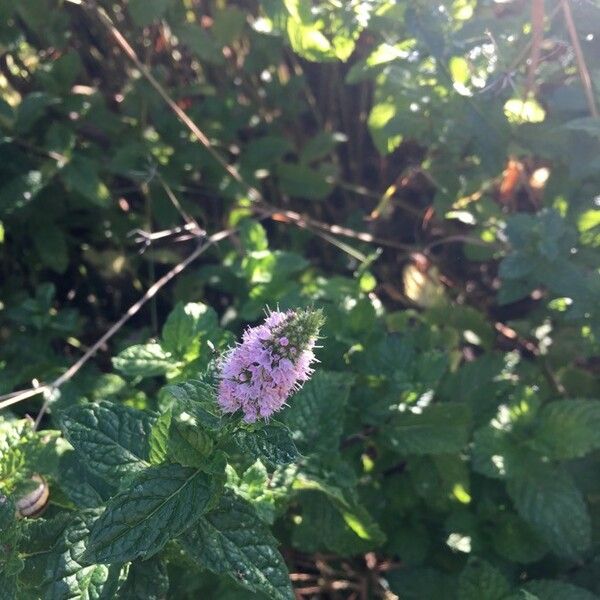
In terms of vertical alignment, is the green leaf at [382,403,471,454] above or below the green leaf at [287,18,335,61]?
below

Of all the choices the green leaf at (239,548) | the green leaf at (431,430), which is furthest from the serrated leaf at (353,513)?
the green leaf at (239,548)

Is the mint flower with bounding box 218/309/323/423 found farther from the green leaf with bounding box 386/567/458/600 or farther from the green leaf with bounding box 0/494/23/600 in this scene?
the green leaf with bounding box 386/567/458/600

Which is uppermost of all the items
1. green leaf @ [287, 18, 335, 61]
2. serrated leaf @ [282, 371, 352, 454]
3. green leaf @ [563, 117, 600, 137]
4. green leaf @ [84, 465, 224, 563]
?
green leaf @ [287, 18, 335, 61]

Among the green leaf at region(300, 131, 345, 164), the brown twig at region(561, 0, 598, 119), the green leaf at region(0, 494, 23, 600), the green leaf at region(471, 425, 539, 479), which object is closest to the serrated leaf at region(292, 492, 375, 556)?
the green leaf at region(471, 425, 539, 479)

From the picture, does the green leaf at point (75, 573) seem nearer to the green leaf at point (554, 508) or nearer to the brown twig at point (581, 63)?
the green leaf at point (554, 508)

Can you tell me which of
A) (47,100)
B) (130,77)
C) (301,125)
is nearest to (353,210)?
(301,125)

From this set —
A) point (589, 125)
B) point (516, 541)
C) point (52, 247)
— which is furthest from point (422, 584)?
point (52, 247)

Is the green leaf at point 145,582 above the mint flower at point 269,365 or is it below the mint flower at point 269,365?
below
